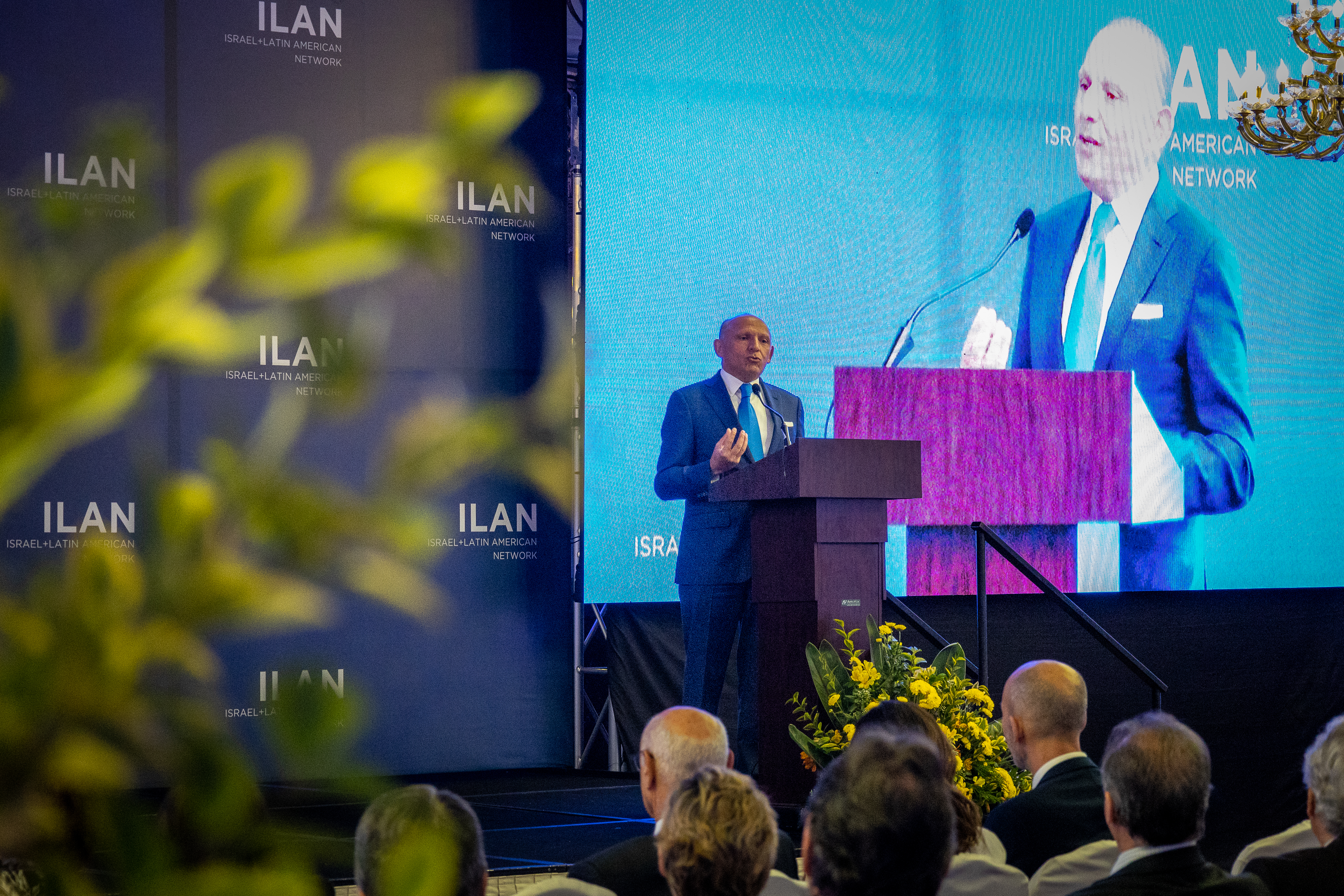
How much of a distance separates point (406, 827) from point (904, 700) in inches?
85.2

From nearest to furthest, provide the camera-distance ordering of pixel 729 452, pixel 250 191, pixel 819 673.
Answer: pixel 250 191, pixel 819 673, pixel 729 452

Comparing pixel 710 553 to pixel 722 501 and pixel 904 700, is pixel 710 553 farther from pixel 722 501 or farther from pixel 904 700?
pixel 904 700

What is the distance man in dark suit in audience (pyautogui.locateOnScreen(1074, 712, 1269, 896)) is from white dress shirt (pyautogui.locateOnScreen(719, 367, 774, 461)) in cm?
336

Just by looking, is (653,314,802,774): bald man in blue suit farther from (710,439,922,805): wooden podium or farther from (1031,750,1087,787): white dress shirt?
(1031,750,1087,787): white dress shirt

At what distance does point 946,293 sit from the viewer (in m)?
6.61

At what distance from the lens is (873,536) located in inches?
160

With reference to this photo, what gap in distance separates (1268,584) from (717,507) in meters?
3.53

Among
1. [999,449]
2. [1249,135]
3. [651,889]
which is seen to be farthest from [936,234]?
[651,889]

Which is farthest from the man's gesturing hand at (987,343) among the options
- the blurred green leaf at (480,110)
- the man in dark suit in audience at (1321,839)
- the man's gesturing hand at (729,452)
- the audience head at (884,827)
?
the blurred green leaf at (480,110)

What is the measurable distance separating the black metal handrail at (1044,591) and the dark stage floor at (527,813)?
150cm

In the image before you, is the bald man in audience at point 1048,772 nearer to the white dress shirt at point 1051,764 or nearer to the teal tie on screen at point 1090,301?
the white dress shirt at point 1051,764

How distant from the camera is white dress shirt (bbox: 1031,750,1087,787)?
3029 millimetres

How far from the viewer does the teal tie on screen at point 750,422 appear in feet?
18.7

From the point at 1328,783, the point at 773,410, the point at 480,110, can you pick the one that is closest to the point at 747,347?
the point at 773,410
